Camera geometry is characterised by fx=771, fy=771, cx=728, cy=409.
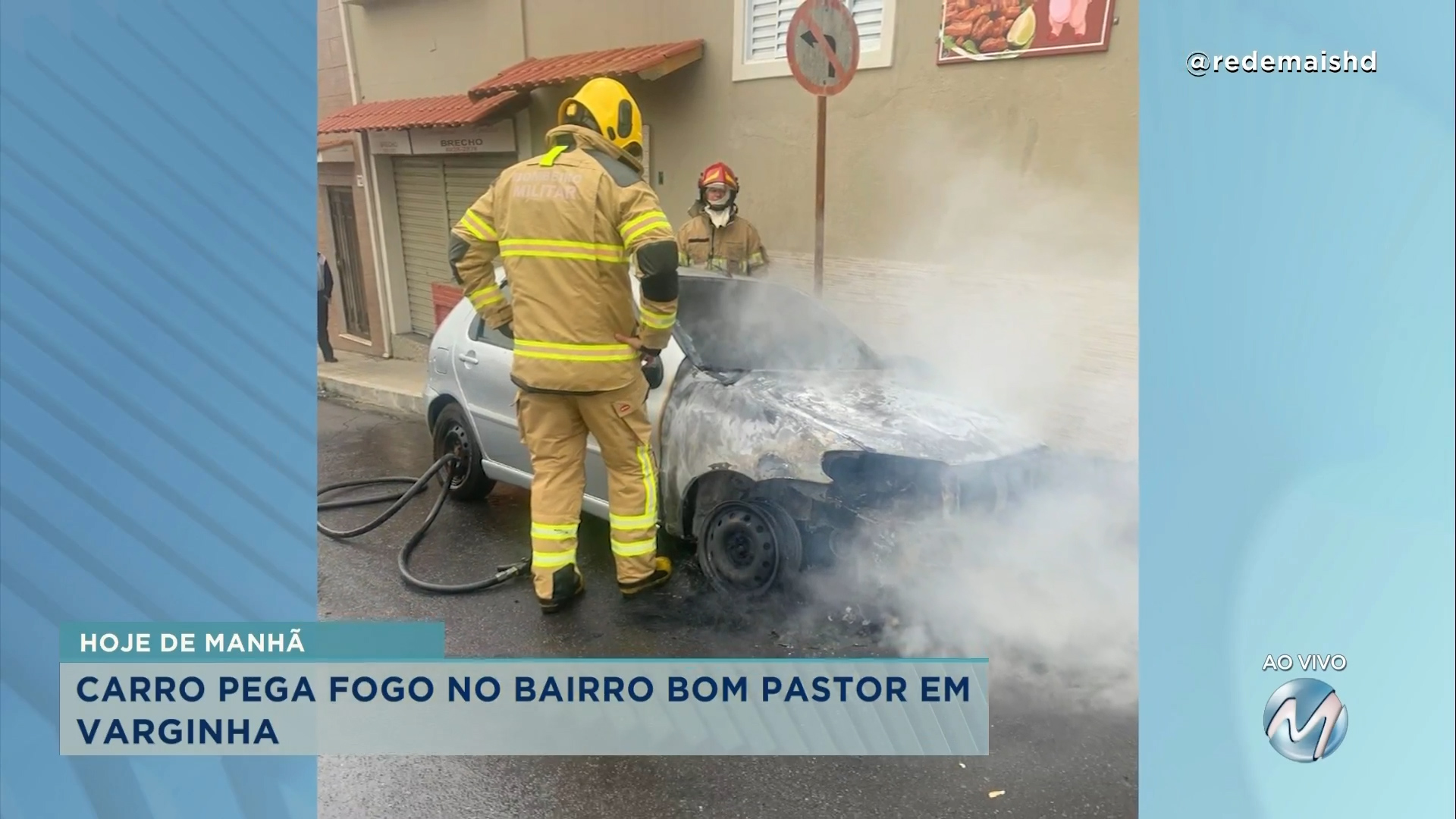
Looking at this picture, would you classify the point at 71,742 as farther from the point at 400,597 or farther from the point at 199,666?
the point at 400,597

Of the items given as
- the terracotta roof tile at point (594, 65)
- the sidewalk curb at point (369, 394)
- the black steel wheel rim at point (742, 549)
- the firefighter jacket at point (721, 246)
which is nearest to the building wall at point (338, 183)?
the sidewalk curb at point (369, 394)

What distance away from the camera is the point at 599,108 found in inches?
92.9

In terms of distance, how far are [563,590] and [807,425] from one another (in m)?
0.97

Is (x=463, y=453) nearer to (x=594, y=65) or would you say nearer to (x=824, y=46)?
(x=594, y=65)

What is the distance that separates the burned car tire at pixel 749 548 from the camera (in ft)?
7.95

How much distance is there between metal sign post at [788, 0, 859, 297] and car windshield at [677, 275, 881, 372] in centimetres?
51

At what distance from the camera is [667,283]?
7.64 feet

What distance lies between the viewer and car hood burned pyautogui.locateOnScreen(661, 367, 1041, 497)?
2318 millimetres

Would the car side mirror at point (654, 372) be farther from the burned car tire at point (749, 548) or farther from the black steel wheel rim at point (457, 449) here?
the black steel wheel rim at point (457, 449)

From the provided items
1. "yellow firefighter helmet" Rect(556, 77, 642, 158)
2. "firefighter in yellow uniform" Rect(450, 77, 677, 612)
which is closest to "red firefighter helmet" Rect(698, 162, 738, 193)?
"firefighter in yellow uniform" Rect(450, 77, 677, 612)

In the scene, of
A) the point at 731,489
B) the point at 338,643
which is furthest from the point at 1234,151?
the point at 338,643
